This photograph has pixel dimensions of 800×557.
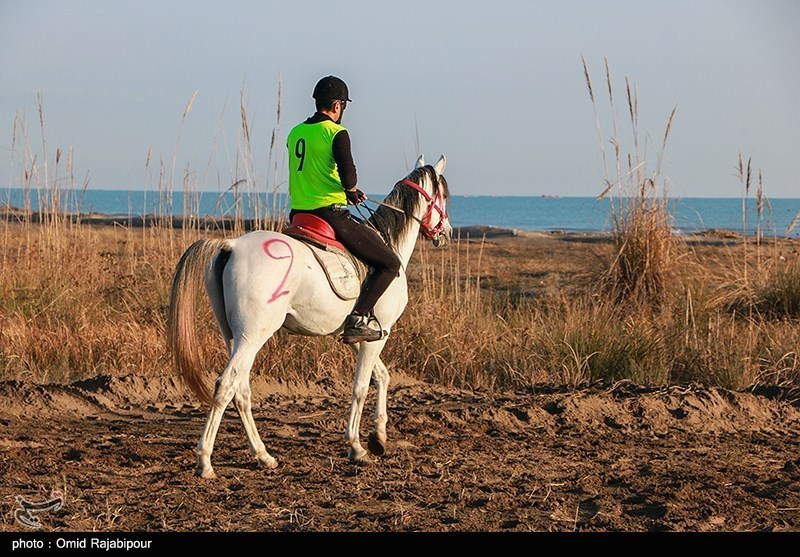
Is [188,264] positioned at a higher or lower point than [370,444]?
higher

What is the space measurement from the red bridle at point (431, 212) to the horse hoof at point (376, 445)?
137cm

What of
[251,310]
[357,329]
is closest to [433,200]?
[357,329]

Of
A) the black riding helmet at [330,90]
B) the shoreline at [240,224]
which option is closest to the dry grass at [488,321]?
the shoreline at [240,224]

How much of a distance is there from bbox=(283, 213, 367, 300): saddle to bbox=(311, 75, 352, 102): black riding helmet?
0.73 meters

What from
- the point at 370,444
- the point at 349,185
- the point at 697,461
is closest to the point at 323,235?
the point at 349,185

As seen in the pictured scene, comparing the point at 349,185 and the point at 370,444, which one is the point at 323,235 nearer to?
the point at 349,185

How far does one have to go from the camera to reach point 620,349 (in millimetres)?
8633

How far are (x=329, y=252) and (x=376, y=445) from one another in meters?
1.24

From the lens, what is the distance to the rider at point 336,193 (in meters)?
5.82

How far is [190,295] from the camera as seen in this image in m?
5.56

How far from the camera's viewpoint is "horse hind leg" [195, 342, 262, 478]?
5395 millimetres

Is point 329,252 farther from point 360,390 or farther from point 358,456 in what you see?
point 358,456

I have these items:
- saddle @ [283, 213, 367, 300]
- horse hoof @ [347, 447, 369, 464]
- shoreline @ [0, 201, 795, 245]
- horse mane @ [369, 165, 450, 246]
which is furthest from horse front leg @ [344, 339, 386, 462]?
shoreline @ [0, 201, 795, 245]
